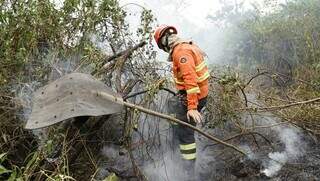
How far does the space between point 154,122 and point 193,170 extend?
2.47ft

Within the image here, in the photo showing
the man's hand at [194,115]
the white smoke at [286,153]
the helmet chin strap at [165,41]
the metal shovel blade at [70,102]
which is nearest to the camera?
the metal shovel blade at [70,102]

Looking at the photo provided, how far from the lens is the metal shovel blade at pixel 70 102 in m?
4.15

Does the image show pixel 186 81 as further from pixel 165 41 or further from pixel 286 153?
pixel 286 153

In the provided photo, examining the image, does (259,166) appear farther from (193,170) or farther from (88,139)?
(88,139)

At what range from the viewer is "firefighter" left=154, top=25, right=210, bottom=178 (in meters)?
4.98

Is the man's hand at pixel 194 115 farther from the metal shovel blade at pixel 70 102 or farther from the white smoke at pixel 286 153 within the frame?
the white smoke at pixel 286 153

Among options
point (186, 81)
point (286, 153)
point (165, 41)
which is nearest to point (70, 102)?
point (186, 81)

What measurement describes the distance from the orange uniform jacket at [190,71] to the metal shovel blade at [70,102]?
34.2 inches

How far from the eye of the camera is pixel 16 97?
16.4 feet

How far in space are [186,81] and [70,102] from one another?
137 centimetres

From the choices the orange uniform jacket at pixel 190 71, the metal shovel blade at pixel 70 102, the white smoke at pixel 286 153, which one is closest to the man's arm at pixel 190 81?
the orange uniform jacket at pixel 190 71

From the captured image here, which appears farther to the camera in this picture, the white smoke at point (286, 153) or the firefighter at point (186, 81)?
the white smoke at point (286, 153)

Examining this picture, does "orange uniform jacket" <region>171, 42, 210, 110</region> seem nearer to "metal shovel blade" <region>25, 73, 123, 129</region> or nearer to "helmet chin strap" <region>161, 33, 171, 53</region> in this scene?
"helmet chin strap" <region>161, 33, 171, 53</region>

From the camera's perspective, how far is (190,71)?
16.3ft
